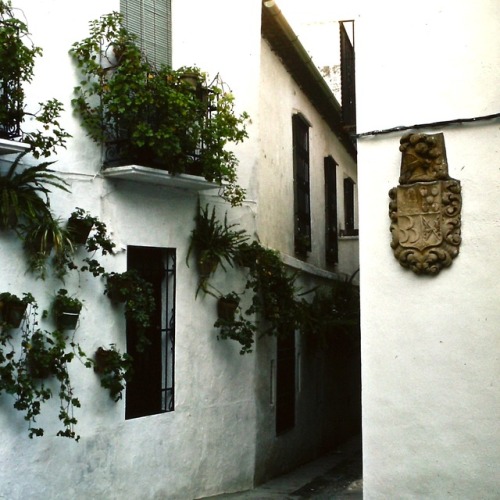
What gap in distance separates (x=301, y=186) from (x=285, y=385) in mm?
3482

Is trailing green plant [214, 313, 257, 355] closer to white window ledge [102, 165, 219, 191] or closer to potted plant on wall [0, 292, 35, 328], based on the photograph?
white window ledge [102, 165, 219, 191]

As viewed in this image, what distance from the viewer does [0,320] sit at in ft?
23.9

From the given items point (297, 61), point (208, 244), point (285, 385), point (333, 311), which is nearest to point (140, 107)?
point (208, 244)

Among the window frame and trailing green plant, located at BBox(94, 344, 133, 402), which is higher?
the window frame

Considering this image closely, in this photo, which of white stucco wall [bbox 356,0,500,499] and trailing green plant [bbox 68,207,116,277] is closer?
white stucco wall [bbox 356,0,500,499]

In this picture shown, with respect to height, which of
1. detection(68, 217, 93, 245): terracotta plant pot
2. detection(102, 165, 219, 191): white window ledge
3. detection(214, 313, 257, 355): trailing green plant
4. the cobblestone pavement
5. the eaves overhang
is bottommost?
the cobblestone pavement

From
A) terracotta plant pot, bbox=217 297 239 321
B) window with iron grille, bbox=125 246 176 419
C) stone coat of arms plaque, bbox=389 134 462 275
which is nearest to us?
stone coat of arms plaque, bbox=389 134 462 275

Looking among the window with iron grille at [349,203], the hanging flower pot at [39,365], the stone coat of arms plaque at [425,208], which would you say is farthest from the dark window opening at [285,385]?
the window with iron grille at [349,203]

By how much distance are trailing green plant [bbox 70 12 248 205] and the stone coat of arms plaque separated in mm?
2737

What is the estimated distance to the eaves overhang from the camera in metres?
11.2

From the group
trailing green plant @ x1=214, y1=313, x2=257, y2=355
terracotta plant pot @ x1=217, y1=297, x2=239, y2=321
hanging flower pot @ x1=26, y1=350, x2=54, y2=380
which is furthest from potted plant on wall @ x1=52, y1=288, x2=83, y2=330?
terracotta plant pot @ x1=217, y1=297, x2=239, y2=321

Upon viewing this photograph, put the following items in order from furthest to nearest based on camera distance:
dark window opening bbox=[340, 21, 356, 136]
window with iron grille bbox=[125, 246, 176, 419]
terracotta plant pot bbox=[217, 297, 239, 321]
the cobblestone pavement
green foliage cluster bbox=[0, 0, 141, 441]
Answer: the cobblestone pavement
terracotta plant pot bbox=[217, 297, 239, 321]
window with iron grille bbox=[125, 246, 176, 419]
dark window opening bbox=[340, 21, 356, 136]
green foliage cluster bbox=[0, 0, 141, 441]

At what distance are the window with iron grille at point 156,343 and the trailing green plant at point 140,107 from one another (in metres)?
1.12

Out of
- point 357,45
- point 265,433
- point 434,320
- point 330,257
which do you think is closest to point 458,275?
point 434,320
